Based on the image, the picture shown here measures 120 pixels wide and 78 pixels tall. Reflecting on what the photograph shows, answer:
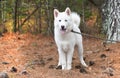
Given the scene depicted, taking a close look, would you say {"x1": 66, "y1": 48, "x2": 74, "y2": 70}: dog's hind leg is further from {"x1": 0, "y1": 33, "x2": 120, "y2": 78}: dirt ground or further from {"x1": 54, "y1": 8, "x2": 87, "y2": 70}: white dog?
{"x1": 0, "y1": 33, "x2": 120, "y2": 78}: dirt ground

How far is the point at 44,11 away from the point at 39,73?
4.42m

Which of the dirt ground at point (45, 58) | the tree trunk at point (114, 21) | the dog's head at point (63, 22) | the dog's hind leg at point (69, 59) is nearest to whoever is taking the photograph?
the dirt ground at point (45, 58)

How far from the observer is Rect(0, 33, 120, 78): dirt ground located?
18.6 ft

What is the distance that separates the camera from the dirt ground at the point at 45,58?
5.66m

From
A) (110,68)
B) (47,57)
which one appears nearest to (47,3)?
(47,57)

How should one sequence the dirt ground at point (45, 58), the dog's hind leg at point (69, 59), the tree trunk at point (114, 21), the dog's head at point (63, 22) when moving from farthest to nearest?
the tree trunk at point (114, 21) → the dog's hind leg at point (69, 59) → the dog's head at point (63, 22) → the dirt ground at point (45, 58)

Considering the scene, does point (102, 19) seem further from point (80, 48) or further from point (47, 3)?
point (80, 48)

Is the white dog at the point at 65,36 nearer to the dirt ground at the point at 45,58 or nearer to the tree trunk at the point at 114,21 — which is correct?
the dirt ground at the point at 45,58

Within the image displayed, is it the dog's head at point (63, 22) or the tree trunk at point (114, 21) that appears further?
the tree trunk at point (114, 21)

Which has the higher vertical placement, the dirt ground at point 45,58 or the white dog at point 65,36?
the white dog at point 65,36

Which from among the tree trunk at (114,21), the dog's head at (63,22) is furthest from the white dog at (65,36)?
the tree trunk at (114,21)

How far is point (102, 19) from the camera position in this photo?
979 cm

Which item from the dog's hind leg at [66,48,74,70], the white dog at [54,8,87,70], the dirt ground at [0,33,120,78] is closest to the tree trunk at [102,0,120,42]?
the dirt ground at [0,33,120,78]

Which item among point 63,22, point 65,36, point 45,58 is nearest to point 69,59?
point 65,36
